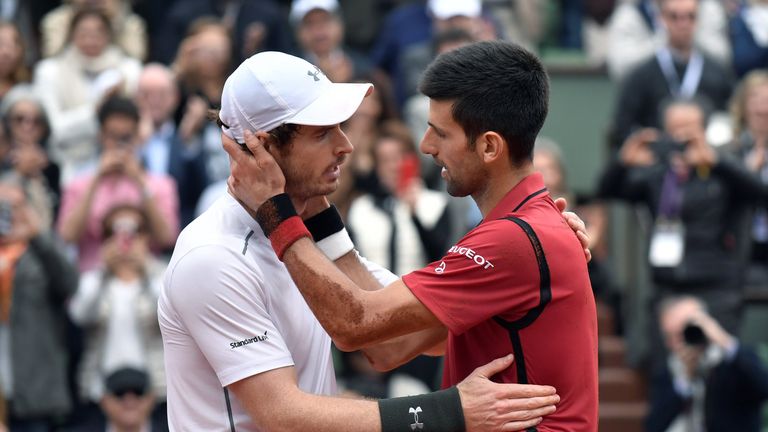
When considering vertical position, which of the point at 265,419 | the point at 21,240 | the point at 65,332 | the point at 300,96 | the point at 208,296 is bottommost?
the point at 65,332

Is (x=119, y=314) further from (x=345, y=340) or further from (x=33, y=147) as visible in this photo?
(x=345, y=340)

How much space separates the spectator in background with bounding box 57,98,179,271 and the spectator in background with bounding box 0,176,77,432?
0.32 metres

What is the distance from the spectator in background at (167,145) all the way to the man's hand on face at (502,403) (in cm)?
544

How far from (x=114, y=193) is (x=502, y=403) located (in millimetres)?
5212

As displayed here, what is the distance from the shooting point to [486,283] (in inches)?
164

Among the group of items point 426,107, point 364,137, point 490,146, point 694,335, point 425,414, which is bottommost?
point 694,335

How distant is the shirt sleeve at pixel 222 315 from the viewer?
13.7 ft

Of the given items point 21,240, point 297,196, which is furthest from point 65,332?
point 297,196

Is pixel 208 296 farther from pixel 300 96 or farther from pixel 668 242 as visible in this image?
pixel 668 242

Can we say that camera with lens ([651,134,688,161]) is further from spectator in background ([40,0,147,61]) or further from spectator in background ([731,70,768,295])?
spectator in background ([40,0,147,61])

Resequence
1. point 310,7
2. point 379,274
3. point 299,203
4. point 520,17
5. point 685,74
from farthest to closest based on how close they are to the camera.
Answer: point 520,17 → point 310,7 → point 685,74 → point 379,274 → point 299,203

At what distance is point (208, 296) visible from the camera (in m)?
4.19

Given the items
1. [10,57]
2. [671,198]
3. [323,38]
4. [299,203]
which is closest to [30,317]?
[10,57]

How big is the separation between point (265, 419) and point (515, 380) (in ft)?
Answer: 2.45
